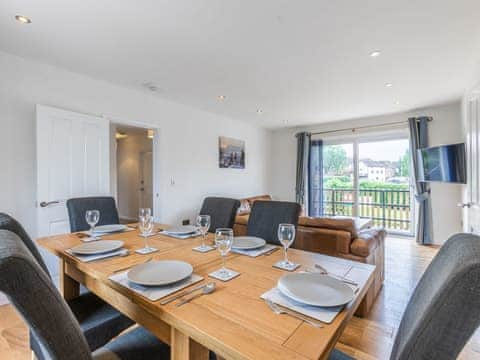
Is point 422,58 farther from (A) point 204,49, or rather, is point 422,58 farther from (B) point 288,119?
(B) point 288,119

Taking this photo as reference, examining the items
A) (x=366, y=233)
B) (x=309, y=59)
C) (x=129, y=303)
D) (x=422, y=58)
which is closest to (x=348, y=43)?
(x=309, y=59)

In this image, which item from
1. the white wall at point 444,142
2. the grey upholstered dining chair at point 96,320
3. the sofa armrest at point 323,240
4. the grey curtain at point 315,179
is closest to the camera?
the grey upholstered dining chair at point 96,320

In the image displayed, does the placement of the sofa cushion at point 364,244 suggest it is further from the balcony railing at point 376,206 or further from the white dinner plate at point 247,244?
the balcony railing at point 376,206

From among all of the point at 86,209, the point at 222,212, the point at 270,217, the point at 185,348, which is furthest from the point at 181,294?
the point at 86,209

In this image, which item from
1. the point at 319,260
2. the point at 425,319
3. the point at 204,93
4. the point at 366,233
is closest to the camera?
the point at 425,319

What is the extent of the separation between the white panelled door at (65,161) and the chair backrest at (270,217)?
2200 mm

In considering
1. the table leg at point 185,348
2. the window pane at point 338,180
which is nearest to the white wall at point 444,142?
the window pane at point 338,180

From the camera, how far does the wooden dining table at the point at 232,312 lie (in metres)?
0.64

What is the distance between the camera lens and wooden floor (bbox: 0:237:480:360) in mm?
1692

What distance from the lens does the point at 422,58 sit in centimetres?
256

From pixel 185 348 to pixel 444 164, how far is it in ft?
13.7

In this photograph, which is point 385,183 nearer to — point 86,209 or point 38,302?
point 86,209

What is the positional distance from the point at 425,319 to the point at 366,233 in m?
2.17

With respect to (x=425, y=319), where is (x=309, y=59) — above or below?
above
